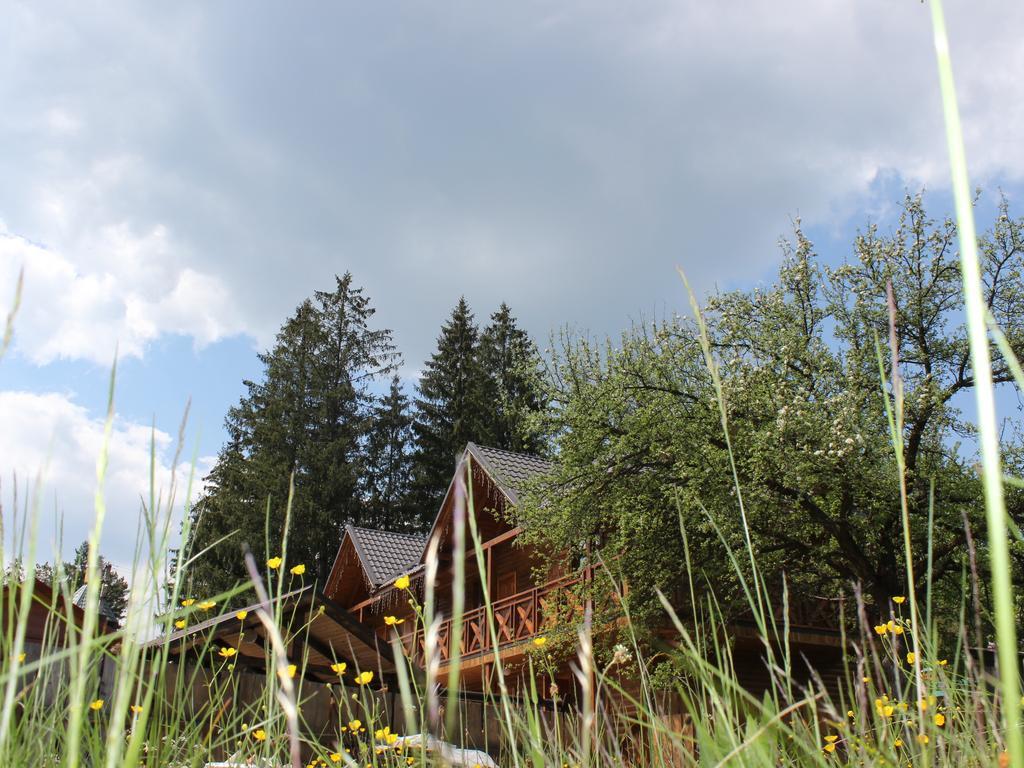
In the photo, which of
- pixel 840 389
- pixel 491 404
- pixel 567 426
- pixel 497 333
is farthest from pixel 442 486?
pixel 840 389

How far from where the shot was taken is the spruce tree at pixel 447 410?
37094 mm

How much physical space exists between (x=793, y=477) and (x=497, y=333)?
97.6 feet

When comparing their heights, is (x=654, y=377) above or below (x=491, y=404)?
below

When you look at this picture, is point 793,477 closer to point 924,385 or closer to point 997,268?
point 924,385

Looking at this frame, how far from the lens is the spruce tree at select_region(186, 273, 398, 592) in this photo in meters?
33.0

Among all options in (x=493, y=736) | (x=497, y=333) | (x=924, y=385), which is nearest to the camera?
(x=493, y=736)

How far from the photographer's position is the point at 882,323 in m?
14.3

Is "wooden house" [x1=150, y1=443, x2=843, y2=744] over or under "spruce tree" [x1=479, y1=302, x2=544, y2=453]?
under

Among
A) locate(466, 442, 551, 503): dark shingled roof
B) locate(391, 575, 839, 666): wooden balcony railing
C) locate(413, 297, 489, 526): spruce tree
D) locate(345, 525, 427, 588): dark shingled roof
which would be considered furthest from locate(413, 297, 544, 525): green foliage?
locate(391, 575, 839, 666): wooden balcony railing

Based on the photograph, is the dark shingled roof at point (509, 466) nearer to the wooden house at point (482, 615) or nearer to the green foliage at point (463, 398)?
the wooden house at point (482, 615)

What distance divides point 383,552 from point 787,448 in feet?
44.6

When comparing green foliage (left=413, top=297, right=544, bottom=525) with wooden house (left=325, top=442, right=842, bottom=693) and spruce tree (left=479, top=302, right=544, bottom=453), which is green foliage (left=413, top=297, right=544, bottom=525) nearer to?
spruce tree (left=479, top=302, right=544, bottom=453)

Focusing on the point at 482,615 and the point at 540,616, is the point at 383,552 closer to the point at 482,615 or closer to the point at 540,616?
the point at 482,615

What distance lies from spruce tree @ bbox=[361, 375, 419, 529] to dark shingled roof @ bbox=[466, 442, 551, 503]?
17287 mm
